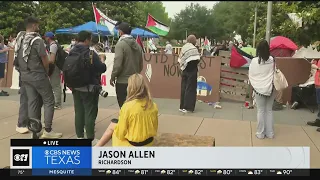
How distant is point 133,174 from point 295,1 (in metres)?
6.02

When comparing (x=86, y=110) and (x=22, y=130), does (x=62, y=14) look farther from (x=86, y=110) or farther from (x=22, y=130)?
(x=86, y=110)

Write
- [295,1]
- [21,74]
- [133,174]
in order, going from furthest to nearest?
[295,1]
[21,74]
[133,174]

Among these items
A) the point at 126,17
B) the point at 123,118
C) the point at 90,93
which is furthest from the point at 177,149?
the point at 126,17

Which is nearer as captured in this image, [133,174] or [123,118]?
[133,174]

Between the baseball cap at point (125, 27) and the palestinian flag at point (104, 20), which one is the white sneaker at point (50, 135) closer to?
the baseball cap at point (125, 27)

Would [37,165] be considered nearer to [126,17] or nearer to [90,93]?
[90,93]

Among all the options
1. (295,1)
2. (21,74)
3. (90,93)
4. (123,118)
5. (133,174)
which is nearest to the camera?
(133,174)

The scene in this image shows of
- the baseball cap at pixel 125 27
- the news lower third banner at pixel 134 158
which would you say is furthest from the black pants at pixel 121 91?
the news lower third banner at pixel 134 158

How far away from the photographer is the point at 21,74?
17.9 feet

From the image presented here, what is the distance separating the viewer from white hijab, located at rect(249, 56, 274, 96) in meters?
5.70

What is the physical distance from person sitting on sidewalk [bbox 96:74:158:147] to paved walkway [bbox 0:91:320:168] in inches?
70.6

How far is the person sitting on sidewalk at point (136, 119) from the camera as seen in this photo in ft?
11.5

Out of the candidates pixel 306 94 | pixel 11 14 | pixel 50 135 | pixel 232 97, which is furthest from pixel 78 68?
pixel 11 14

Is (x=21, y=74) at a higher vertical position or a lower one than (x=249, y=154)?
higher
